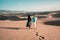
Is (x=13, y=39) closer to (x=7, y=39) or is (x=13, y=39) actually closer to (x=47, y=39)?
(x=7, y=39)

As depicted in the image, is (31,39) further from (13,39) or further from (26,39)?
(13,39)

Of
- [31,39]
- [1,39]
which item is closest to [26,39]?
[31,39]

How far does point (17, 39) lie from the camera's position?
10.9 meters

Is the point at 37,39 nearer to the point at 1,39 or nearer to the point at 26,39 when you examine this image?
the point at 26,39

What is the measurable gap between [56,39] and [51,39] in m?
0.34

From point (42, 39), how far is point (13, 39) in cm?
202

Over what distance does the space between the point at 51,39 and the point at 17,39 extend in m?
2.34

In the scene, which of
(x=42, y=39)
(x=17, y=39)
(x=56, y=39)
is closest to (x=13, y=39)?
(x=17, y=39)

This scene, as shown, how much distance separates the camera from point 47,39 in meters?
10.7

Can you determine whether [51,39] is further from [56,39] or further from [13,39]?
[13,39]

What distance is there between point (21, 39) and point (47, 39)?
1.79m

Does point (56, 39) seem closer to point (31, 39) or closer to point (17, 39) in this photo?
point (31, 39)

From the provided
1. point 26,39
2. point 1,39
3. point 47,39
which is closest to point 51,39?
point 47,39

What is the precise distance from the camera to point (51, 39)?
10703 mm
